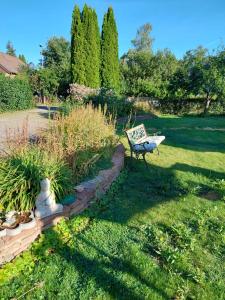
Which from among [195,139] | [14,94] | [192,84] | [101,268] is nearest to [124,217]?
[101,268]

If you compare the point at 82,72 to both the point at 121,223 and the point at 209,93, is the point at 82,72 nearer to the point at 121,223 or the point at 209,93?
the point at 209,93

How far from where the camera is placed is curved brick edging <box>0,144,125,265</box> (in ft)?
9.02

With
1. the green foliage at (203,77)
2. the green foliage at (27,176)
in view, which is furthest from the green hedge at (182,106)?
the green foliage at (27,176)

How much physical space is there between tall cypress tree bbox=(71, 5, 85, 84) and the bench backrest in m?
14.4

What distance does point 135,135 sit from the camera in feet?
21.5

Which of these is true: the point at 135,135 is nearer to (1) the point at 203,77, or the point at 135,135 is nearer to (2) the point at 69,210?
(2) the point at 69,210

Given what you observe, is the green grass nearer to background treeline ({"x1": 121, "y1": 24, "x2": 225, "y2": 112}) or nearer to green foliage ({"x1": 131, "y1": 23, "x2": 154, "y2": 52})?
background treeline ({"x1": 121, "y1": 24, "x2": 225, "y2": 112})

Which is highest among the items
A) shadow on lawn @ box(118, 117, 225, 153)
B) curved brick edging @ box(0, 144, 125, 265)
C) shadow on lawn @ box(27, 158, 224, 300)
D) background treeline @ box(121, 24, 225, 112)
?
background treeline @ box(121, 24, 225, 112)

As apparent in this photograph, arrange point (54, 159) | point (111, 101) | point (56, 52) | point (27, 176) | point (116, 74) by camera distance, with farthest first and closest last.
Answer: point (56, 52)
point (116, 74)
point (111, 101)
point (54, 159)
point (27, 176)

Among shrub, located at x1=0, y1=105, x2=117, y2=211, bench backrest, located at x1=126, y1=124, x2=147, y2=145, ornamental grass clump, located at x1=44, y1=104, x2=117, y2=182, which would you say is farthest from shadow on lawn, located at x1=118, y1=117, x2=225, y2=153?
shrub, located at x1=0, y1=105, x2=117, y2=211

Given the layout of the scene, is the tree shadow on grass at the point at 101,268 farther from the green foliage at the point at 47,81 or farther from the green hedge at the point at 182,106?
the green foliage at the point at 47,81

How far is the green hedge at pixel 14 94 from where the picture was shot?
1687cm

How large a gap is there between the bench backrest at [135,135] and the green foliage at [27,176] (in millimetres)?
2404

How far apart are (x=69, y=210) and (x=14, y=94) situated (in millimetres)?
→ 15930
